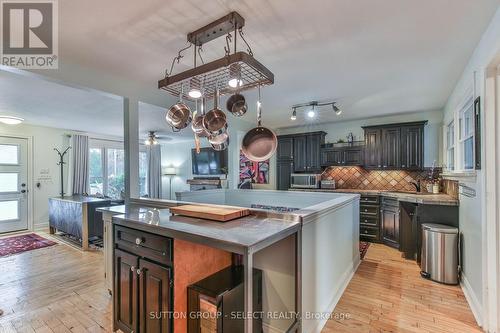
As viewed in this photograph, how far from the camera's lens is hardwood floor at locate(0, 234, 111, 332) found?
218cm

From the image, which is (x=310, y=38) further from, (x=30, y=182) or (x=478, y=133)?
(x=30, y=182)

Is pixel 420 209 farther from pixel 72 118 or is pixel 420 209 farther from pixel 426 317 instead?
pixel 72 118

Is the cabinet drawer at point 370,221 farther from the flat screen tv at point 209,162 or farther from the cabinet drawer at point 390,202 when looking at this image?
the flat screen tv at point 209,162

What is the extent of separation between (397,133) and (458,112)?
144 cm

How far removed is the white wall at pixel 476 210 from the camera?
1.85 metres

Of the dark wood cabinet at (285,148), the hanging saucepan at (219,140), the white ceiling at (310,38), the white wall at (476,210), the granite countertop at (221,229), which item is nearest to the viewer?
the granite countertop at (221,229)

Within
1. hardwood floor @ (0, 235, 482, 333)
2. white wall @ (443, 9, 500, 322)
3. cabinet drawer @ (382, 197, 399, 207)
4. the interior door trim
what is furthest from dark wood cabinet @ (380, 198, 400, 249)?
the interior door trim

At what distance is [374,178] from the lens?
514 cm

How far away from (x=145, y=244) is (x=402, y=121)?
16.9ft

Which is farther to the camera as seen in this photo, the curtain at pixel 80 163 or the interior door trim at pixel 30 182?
the curtain at pixel 80 163

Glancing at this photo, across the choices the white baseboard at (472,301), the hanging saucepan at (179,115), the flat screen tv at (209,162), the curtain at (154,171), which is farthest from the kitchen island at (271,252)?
the curtain at (154,171)

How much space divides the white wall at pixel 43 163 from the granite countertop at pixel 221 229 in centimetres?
542

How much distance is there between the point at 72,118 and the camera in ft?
16.0

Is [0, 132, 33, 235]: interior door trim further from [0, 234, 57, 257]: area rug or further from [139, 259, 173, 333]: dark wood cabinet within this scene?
[139, 259, 173, 333]: dark wood cabinet
